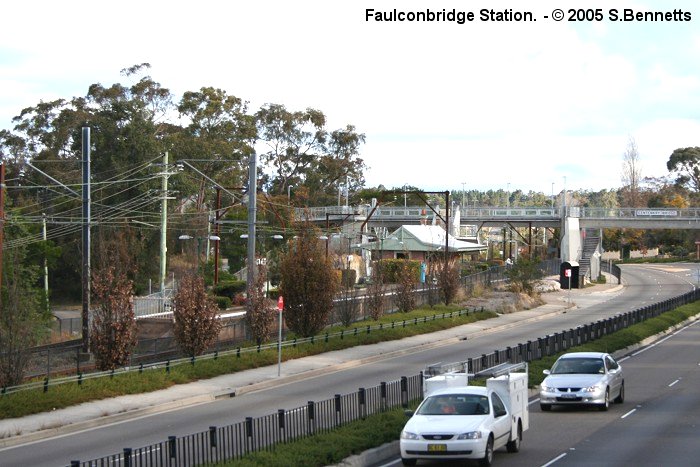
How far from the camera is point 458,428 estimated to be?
17.8 m

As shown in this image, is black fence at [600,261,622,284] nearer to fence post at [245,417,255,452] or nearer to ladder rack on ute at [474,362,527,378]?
ladder rack on ute at [474,362,527,378]

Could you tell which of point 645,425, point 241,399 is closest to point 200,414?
point 241,399

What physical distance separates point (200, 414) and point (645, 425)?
11109 millimetres

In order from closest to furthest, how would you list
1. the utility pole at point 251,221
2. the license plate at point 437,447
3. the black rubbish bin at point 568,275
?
the license plate at point 437,447, the utility pole at point 251,221, the black rubbish bin at point 568,275

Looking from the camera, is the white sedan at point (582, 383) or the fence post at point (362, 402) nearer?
the fence post at point (362, 402)

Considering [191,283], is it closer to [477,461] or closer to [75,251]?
[477,461]

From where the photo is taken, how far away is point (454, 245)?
8125cm

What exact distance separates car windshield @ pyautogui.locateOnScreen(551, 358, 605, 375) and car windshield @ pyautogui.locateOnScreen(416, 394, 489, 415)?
8.14 meters

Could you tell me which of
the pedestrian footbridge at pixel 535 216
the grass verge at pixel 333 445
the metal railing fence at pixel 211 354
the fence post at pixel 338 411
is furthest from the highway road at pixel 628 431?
the pedestrian footbridge at pixel 535 216

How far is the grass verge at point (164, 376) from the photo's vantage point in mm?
25547

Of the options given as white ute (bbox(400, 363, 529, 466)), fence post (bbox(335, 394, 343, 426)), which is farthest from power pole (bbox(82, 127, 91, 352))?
white ute (bbox(400, 363, 529, 466))

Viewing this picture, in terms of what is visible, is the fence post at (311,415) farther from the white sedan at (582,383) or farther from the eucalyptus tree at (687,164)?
the eucalyptus tree at (687,164)

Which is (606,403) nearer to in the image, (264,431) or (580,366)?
(580,366)

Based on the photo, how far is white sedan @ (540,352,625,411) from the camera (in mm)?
25391
